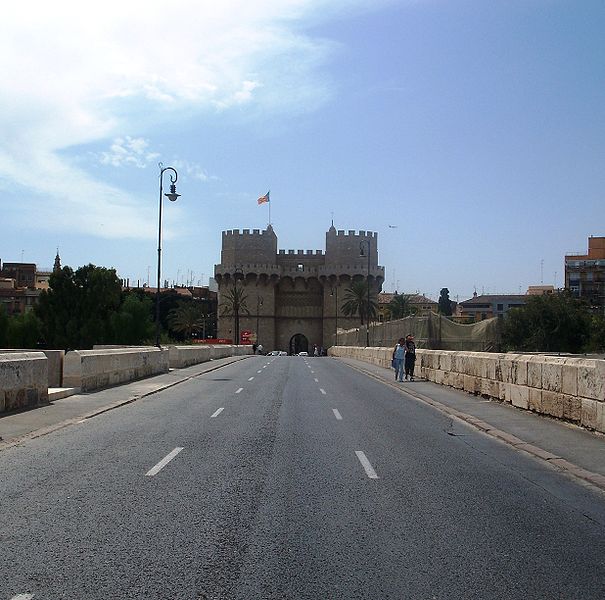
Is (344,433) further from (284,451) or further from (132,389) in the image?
(132,389)

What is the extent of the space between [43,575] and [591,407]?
10921mm

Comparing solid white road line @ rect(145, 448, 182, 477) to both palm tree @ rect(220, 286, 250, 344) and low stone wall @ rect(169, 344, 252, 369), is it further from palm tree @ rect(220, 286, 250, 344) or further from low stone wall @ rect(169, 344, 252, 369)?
palm tree @ rect(220, 286, 250, 344)

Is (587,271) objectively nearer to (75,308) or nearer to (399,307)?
(399,307)

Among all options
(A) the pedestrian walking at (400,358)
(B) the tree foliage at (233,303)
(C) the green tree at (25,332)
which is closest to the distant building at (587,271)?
(B) the tree foliage at (233,303)

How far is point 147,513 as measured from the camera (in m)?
7.54

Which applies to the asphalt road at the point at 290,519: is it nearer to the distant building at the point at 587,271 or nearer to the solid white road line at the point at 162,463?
the solid white road line at the point at 162,463

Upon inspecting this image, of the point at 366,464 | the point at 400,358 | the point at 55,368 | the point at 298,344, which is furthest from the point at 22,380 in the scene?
the point at 298,344

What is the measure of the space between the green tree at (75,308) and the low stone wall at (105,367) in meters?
55.7

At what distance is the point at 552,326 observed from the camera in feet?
221

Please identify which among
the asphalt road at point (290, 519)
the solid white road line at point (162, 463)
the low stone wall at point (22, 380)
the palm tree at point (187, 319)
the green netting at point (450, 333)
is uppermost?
the palm tree at point (187, 319)

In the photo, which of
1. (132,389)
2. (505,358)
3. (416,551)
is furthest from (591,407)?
(132,389)

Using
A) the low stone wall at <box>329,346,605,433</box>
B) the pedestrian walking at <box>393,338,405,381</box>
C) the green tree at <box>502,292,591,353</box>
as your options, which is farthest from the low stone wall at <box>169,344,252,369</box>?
the green tree at <box>502,292,591,353</box>

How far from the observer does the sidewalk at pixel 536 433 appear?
10812 mm

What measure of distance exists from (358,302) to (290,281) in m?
19.6
